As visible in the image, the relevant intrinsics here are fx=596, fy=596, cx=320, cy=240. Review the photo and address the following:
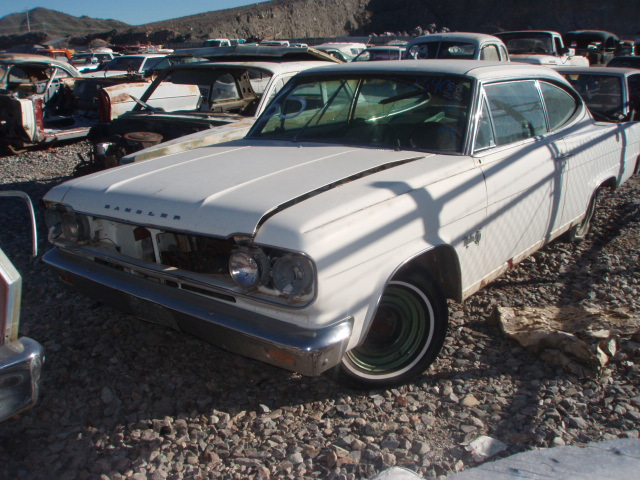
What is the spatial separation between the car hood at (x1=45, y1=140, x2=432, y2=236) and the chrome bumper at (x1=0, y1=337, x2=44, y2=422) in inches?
31.7

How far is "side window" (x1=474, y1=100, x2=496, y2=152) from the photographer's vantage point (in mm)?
3510

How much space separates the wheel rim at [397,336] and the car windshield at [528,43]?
1224cm

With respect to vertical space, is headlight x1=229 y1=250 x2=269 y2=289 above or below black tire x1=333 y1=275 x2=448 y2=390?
above

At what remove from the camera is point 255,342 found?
99.1 inches

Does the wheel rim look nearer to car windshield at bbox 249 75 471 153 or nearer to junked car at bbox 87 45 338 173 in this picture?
car windshield at bbox 249 75 471 153

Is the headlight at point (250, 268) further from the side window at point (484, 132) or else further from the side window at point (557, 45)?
the side window at point (557, 45)

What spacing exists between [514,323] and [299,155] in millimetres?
1643

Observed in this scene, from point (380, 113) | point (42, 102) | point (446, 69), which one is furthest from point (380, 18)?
point (380, 113)

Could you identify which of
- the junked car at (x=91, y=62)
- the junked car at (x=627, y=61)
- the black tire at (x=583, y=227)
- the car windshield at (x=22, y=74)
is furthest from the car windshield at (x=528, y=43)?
the junked car at (x=91, y=62)

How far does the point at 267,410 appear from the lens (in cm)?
292

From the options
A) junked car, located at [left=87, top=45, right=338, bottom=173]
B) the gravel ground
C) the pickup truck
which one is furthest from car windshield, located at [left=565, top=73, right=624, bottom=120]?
the pickup truck

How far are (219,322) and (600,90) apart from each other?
5627 millimetres

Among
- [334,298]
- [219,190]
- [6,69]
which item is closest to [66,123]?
[6,69]

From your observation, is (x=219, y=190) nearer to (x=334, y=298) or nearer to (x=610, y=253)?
(x=334, y=298)
